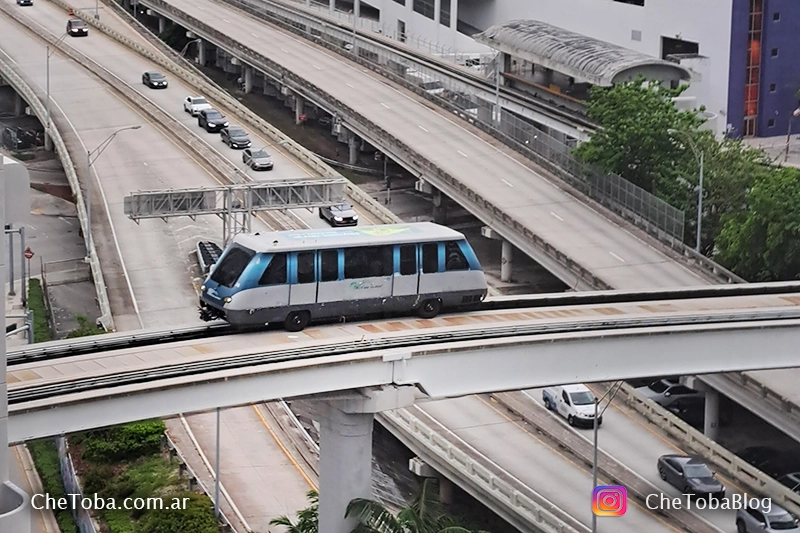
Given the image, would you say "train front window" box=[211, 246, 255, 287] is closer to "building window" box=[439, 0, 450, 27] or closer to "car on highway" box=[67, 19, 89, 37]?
"building window" box=[439, 0, 450, 27]

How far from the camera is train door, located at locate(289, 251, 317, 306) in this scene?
44312 mm

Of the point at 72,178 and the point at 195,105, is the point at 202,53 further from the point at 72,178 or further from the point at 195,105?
the point at 72,178

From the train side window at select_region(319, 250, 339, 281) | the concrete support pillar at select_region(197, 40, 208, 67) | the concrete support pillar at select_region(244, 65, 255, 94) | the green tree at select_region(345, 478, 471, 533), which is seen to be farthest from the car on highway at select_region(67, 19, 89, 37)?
the green tree at select_region(345, 478, 471, 533)

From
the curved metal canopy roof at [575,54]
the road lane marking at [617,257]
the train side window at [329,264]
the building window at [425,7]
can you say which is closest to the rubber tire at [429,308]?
the train side window at [329,264]

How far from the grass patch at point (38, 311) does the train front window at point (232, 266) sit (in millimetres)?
26490

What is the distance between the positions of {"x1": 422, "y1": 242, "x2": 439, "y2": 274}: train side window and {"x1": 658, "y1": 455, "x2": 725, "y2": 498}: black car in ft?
44.3

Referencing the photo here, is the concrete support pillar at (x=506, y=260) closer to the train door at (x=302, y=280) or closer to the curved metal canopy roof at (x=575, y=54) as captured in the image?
the curved metal canopy roof at (x=575, y=54)

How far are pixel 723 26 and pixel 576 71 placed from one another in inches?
535

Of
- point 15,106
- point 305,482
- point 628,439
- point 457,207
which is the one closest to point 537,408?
point 628,439

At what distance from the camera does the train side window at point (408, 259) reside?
4594 centimetres

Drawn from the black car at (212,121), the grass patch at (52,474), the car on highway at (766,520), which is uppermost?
the black car at (212,121)

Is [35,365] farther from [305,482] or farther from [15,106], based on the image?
[15,106]

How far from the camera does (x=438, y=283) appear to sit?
4641 centimetres

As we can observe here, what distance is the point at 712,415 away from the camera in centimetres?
6212
